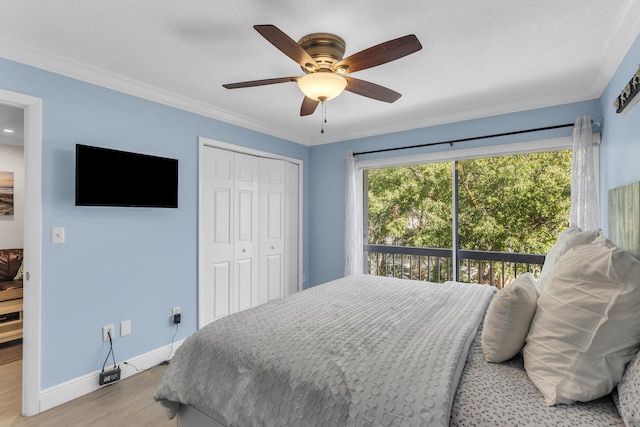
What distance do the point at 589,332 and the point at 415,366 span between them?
1.89ft

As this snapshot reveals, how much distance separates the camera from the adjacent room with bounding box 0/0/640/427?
1.17 m

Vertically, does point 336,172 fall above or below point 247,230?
above

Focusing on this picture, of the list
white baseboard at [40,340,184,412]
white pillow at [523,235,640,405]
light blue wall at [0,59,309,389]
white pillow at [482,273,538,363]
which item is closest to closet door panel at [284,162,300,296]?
light blue wall at [0,59,309,389]

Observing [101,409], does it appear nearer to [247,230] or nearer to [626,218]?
[247,230]


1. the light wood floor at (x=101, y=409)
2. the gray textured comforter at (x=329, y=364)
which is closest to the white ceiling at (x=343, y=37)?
the gray textured comforter at (x=329, y=364)

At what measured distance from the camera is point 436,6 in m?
1.71

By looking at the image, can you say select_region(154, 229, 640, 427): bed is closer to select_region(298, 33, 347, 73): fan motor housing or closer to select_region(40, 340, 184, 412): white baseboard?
select_region(40, 340, 184, 412): white baseboard

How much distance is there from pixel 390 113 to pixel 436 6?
5.85 ft

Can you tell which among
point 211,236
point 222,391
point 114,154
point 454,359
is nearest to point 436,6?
point 454,359

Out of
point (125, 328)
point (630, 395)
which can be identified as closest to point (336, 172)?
point (125, 328)

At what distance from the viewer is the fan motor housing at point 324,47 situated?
1.95m

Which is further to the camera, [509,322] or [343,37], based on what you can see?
[343,37]

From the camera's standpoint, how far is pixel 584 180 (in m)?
2.73

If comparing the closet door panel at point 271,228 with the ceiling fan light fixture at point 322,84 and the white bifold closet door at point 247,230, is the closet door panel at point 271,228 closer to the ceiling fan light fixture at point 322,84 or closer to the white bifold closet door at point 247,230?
the white bifold closet door at point 247,230
